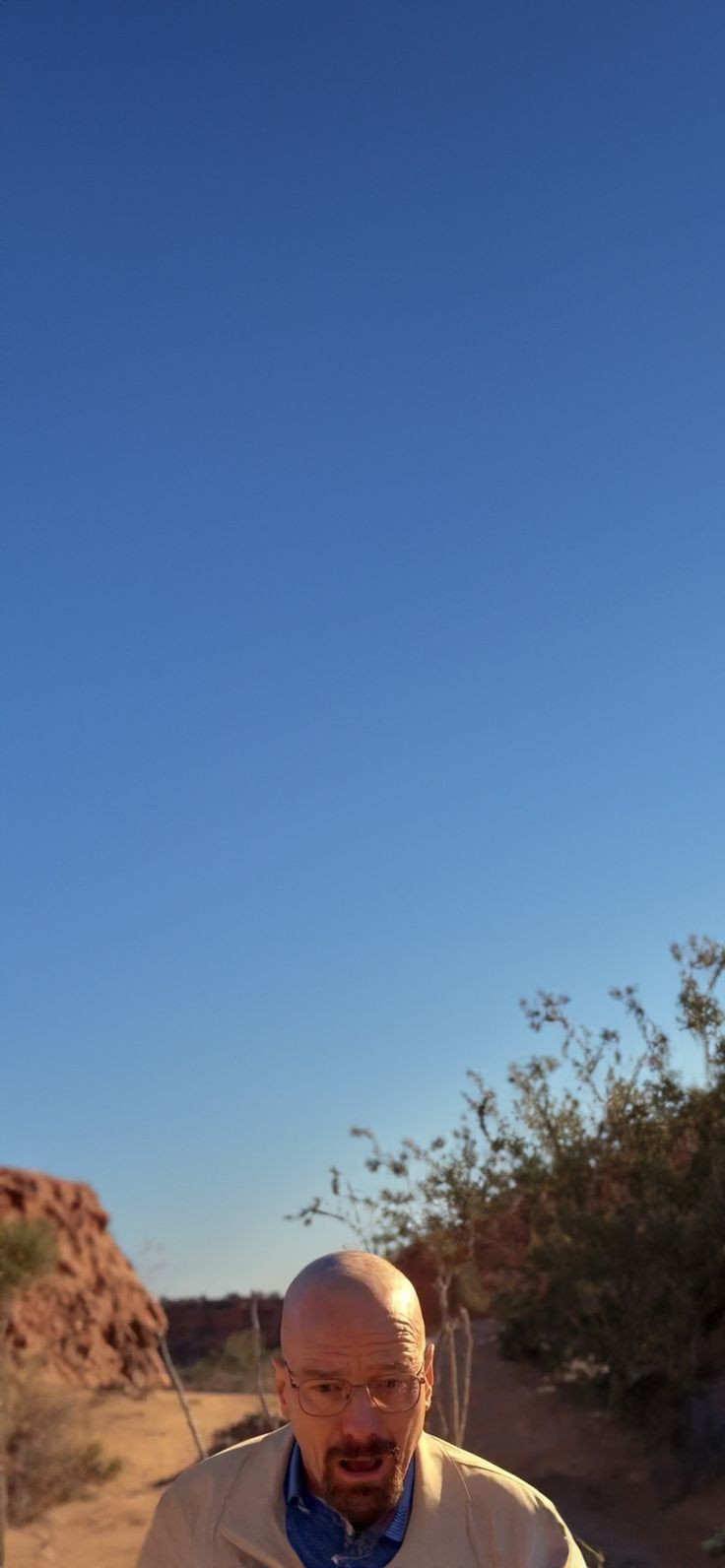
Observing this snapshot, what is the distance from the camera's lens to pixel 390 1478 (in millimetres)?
2166

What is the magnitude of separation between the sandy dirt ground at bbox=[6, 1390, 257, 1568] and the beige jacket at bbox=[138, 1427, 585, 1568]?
34.3ft

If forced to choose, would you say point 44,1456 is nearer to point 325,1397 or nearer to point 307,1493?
point 307,1493

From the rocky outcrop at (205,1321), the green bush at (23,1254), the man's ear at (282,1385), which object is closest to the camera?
the man's ear at (282,1385)

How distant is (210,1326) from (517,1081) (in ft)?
88.5

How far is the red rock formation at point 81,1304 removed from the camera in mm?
22641

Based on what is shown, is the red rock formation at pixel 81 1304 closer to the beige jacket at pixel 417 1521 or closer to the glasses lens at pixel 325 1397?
the beige jacket at pixel 417 1521

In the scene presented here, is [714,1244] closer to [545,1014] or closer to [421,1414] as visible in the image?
[545,1014]

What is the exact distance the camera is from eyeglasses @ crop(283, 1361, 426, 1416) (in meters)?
2.16

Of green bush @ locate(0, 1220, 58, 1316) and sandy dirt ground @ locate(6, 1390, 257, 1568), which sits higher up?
green bush @ locate(0, 1220, 58, 1316)

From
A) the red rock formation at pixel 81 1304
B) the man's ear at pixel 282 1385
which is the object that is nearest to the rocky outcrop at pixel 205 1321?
the red rock formation at pixel 81 1304

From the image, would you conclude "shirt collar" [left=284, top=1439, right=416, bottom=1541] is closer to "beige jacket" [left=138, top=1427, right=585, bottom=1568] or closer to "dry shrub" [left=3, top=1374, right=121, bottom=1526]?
"beige jacket" [left=138, top=1427, right=585, bottom=1568]

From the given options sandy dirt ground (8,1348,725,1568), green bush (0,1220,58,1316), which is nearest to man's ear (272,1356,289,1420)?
sandy dirt ground (8,1348,725,1568)

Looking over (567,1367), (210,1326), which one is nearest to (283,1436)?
(567,1367)

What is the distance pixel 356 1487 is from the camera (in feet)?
7.11
